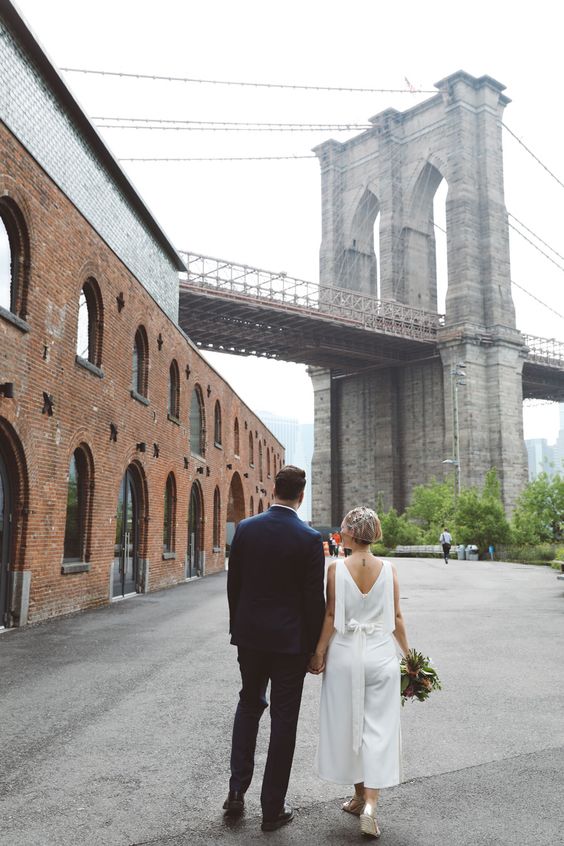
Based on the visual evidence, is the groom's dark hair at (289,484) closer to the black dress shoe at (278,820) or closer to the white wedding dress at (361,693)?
the white wedding dress at (361,693)

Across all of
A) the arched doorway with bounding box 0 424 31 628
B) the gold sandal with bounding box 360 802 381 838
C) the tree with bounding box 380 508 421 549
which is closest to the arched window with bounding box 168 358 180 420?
the arched doorway with bounding box 0 424 31 628

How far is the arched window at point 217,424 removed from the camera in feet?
81.8

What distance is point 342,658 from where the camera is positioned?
377 cm

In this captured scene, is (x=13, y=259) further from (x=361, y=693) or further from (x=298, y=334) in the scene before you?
(x=298, y=334)

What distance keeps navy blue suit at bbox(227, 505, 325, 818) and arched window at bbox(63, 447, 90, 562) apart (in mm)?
8498

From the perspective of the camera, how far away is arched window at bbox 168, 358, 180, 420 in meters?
19.1

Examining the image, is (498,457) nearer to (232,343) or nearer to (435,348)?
(435,348)

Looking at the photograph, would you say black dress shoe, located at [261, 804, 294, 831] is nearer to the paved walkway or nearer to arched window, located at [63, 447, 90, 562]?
the paved walkway

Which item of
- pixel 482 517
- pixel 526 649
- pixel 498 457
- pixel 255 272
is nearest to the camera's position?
pixel 526 649

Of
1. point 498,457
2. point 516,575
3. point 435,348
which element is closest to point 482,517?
point 516,575

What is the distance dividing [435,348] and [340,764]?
5422 centimetres

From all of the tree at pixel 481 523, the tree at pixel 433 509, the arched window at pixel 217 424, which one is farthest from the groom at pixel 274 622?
the tree at pixel 433 509

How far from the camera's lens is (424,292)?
6512cm

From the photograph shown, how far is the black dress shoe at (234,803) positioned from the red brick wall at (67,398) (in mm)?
6751
